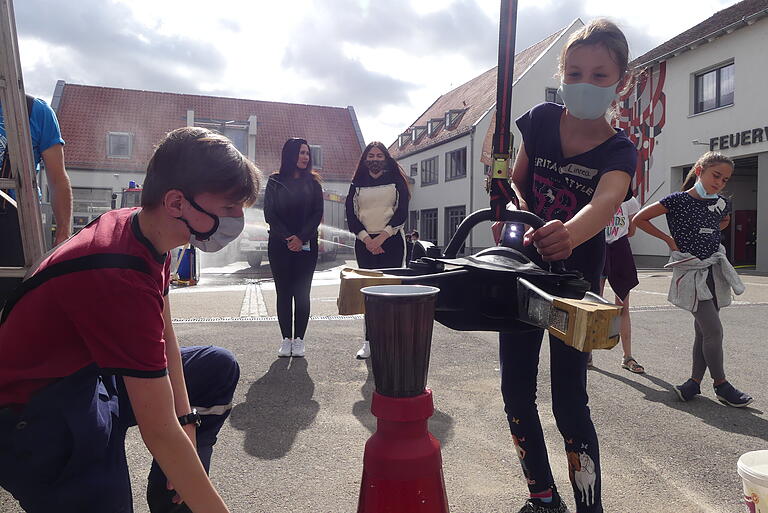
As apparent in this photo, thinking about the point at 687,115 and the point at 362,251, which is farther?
the point at 687,115

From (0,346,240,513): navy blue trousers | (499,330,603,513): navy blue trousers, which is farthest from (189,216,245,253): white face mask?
(499,330,603,513): navy blue trousers

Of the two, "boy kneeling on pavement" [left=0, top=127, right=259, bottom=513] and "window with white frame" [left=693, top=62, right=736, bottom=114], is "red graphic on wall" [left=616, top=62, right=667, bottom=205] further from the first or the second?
"boy kneeling on pavement" [left=0, top=127, right=259, bottom=513]

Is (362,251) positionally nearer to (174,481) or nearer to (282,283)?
(282,283)

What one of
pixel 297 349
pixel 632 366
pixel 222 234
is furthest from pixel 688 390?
pixel 222 234

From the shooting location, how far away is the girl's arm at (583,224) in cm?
145

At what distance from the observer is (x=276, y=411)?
3432mm

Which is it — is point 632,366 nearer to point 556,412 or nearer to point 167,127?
point 556,412

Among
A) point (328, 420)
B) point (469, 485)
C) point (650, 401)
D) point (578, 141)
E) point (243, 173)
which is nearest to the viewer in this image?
point (243, 173)

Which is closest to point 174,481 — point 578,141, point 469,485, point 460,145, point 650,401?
point 469,485

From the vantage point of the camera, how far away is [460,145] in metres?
28.6

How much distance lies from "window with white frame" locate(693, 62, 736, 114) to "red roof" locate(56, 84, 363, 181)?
59.8 ft

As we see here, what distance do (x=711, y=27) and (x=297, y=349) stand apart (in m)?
20.3

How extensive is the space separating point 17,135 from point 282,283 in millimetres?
2645

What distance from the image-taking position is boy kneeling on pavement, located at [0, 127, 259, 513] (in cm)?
133
